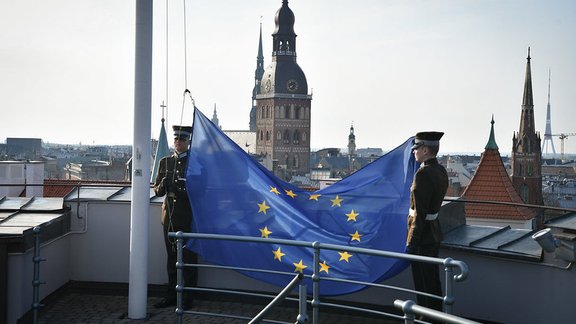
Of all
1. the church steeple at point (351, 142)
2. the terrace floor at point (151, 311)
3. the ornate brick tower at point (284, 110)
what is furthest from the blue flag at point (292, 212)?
the church steeple at point (351, 142)

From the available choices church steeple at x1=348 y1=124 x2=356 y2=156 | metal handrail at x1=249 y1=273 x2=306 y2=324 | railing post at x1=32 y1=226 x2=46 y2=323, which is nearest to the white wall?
railing post at x1=32 y1=226 x2=46 y2=323

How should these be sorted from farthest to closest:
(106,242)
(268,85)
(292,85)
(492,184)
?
(268,85) < (292,85) < (492,184) < (106,242)

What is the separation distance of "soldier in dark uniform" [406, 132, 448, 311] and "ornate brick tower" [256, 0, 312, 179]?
10702 cm

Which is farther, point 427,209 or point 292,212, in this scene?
point 292,212

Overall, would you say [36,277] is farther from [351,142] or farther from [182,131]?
[351,142]

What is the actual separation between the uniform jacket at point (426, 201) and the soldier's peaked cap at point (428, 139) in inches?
5.7

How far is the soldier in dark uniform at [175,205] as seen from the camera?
7223 millimetres

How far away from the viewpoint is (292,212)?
6.86 m

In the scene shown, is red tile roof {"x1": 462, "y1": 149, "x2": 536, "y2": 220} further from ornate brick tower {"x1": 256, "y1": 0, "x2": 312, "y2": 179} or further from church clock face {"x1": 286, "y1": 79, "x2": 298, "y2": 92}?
church clock face {"x1": 286, "y1": 79, "x2": 298, "y2": 92}

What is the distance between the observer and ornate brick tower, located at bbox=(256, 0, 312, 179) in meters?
117

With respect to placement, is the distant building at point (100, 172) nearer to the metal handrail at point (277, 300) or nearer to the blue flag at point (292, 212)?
the blue flag at point (292, 212)

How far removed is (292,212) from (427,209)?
1.32 metres

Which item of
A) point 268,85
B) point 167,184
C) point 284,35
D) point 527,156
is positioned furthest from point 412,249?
point 268,85

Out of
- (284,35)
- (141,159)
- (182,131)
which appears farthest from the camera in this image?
(284,35)
